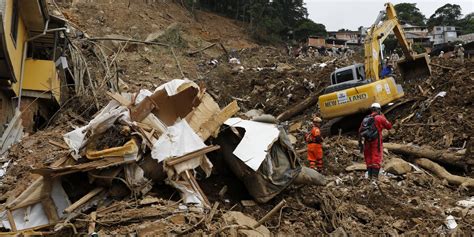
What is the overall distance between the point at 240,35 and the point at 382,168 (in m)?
29.9

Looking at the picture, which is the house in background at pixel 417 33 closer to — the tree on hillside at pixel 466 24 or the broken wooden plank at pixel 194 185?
the tree on hillside at pixel 466 24

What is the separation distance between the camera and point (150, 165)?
5.76m

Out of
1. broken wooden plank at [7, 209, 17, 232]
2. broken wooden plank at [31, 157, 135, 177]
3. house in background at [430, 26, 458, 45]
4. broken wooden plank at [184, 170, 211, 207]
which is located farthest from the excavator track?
house in background at [430, 26, 458, 45]

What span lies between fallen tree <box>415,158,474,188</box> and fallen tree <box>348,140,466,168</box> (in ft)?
0.66

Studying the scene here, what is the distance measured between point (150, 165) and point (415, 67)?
10.6 meters

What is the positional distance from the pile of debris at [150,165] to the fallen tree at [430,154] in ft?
11.3

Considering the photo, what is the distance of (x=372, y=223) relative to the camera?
5.95 m

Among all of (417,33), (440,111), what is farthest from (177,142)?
(417,33)

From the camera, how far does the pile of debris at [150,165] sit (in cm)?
541

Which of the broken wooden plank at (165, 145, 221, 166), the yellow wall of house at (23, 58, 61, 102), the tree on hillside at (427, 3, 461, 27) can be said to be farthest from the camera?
the tree on hillside at (427, 3, 461, 27)

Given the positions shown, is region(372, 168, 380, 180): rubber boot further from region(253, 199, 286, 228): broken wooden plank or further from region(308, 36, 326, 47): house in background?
region(308, 36, 326, 47): house in background

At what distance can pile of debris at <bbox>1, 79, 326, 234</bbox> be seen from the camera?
5406mm

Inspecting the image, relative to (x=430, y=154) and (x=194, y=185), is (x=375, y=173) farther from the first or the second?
(x=194, y=185)

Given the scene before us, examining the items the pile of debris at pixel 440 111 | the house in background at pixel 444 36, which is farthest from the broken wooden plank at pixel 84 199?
the house in background at pixel 444 36
